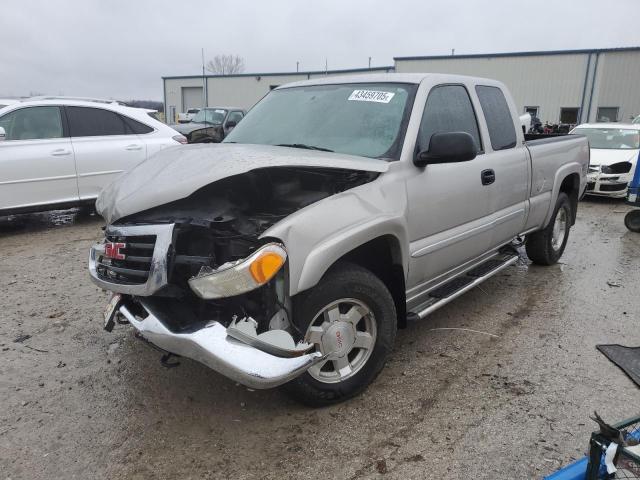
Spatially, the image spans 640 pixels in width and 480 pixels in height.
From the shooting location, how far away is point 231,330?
238 centimetres

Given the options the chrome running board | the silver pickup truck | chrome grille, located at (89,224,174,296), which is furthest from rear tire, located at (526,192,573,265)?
chrome grille, located at (89,224,174,296)

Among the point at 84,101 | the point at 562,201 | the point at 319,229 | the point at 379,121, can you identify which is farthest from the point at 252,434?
the point at 84,101

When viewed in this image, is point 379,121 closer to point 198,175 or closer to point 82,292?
point 198,175

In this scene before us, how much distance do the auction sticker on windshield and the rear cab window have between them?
110cm

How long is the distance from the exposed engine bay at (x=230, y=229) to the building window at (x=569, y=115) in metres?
29.9

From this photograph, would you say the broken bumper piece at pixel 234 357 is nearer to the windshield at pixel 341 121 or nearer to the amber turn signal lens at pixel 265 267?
the amber turn signal lens at pixel 265 267

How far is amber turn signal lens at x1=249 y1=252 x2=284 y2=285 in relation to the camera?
2.35 m

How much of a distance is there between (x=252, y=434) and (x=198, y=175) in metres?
1.41

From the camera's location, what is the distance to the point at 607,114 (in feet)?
92.6

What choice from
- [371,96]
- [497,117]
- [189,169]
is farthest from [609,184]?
[189,169]

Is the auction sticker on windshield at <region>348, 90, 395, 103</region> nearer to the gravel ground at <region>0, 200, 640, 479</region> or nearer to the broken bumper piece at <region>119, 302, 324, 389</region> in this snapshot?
the gravel ground at <region>0, 200, 640, 479</region>

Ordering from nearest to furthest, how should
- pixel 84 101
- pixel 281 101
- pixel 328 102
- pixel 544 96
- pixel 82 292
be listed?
pixel 328 102, pixel 281 101, pixel 82 292, pixel 84 101, pixel 544 96

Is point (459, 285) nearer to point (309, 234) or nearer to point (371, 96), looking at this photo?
point (371, 96)

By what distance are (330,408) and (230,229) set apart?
3.94ft
